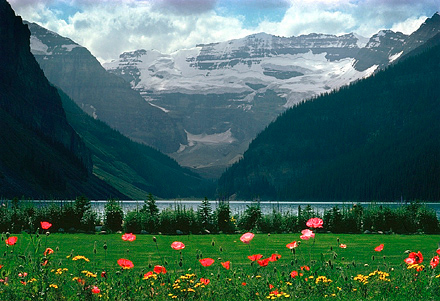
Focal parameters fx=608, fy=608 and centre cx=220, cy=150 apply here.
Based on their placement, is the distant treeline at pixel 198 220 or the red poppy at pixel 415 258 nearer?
the red poppy at pixel 415 258

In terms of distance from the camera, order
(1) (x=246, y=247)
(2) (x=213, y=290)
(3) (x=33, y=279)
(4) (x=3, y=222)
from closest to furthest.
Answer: (3) (x=33, y=279) → (2) (x=213, y=290) → (1) (x=246, y=247) → (4) (x=3, y=222)

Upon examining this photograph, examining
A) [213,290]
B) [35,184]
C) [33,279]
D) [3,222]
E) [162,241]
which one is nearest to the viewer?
[33,279]

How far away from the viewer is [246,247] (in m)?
34.0

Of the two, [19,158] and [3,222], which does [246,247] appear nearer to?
[3,222]

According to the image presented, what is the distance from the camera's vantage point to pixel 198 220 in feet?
158

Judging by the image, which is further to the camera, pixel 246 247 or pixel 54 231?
pixel 54 231

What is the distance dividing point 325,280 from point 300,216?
35.6 metres

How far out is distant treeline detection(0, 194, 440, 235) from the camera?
47.3 metres

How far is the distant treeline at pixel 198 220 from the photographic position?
155ft

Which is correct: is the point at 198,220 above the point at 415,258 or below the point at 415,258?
above

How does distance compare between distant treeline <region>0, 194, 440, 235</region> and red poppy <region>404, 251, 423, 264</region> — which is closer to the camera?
red poppy <region>404, 251, 423, 264</region>

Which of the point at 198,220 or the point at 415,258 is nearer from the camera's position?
the point at 415,258

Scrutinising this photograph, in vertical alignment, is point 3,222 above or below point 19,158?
below

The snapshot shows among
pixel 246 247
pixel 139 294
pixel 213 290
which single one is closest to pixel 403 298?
pixel 213 290
